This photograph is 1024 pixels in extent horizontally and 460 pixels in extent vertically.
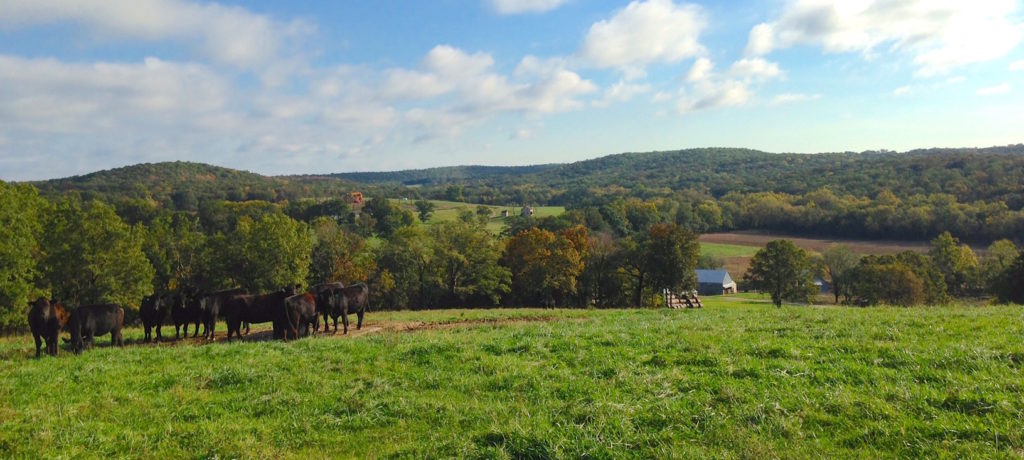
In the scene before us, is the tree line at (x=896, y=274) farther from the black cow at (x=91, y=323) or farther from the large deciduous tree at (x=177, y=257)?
the large deciduous tree at (x=177, y=257)

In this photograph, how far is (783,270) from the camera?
60688mm

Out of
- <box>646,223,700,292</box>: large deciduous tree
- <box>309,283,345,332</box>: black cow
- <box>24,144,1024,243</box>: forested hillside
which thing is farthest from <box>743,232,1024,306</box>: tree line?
<box>309,283,345,332</box>: black cow

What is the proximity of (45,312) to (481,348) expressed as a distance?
11704 millimetres

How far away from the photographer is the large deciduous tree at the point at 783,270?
2391 inches

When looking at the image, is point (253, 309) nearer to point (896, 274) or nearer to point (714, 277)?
point (896, 274)

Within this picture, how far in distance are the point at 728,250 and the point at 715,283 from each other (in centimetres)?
2112

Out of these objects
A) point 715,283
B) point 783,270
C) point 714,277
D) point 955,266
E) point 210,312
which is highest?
point 210,312

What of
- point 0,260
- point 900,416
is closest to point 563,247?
point 0,260

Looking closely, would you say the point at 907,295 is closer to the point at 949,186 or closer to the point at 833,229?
the point at 833,229

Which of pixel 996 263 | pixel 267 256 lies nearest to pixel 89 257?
pixel 267 256

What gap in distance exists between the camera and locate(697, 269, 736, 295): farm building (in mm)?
89438

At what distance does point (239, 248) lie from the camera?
46.9 meters

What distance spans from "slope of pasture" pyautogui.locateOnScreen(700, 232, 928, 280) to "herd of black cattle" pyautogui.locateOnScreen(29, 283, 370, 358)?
8729 cm

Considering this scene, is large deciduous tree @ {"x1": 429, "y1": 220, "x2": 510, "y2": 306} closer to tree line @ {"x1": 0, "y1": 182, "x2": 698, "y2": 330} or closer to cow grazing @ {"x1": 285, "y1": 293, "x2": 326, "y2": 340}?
tree line @ {"x1": 0, "y1": 182, "x2": 698, "y2": 330}
